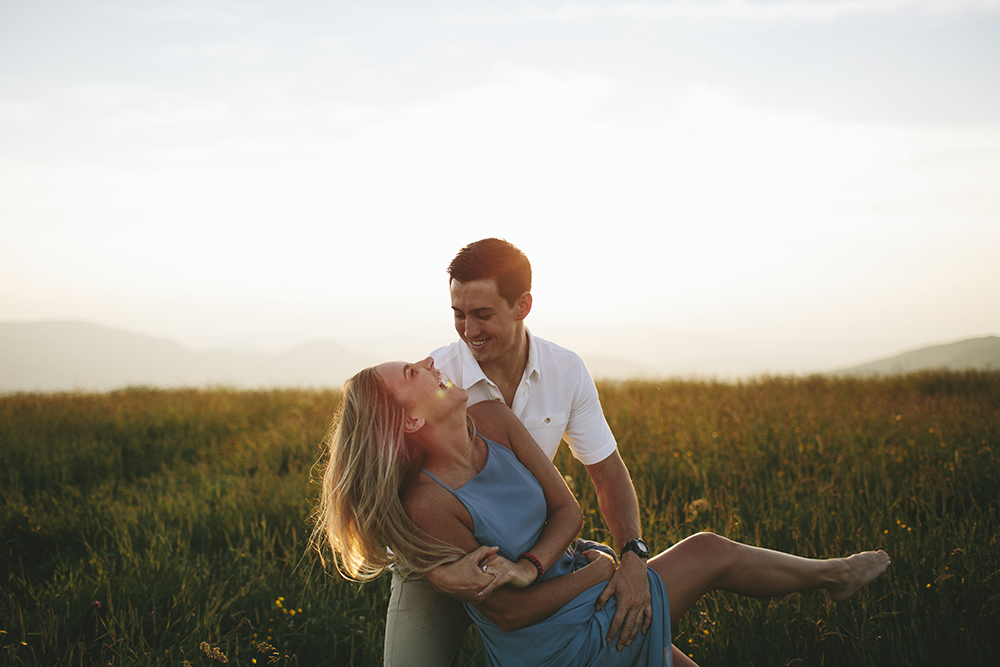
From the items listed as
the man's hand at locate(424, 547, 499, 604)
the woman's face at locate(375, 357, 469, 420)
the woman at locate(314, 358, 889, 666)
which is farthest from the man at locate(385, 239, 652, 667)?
the man's hand at locate(424, 547, 499, 604)

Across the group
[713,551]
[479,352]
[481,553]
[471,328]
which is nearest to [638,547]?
[713,551]

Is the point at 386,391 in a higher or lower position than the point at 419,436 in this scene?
higher

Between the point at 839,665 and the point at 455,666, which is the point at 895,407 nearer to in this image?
the point at 839,665

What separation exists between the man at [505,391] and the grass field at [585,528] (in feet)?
1.68

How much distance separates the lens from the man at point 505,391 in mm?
2797

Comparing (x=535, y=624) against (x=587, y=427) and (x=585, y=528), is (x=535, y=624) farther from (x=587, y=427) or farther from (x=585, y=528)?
(x=585, y=528)

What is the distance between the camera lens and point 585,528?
427 centimetres

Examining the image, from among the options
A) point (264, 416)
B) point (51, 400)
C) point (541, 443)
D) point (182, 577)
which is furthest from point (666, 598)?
point (51, 400)

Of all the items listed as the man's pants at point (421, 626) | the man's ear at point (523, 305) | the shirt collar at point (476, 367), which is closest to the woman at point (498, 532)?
the man's pants at point (421, 626)

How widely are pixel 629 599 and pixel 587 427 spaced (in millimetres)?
1045

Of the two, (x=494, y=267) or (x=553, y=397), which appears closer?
(x=494, y=267)

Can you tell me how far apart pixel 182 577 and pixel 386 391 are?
216 centimetres

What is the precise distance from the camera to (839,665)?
288 cm

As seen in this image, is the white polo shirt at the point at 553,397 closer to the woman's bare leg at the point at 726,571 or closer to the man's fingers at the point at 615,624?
the woman's bare leg at the point at 726,571
